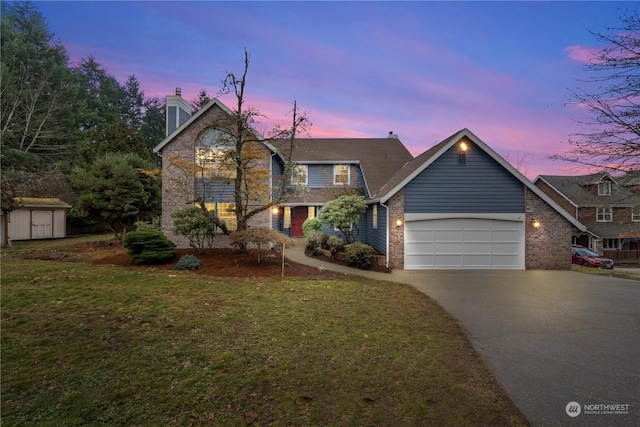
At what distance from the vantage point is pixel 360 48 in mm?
14109

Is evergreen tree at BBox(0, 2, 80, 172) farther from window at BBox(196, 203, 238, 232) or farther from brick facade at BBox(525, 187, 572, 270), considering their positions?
brick facade at BBox(525, 187, 572, 270)

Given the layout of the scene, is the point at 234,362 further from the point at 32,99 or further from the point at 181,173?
the point at 32,99

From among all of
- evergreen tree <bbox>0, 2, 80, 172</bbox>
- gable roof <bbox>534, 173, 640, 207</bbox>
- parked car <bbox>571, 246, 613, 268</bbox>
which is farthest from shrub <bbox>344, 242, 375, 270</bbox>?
→ evergreen tree <bbox>0, 2, 80, 172</bbox>

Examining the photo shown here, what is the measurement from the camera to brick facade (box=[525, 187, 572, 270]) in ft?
39.9

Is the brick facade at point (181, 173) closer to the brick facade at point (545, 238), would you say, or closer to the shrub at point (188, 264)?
the shrub at point (188, 264)

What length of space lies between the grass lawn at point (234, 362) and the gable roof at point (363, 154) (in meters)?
11.9

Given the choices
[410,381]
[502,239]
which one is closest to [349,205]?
[502,239]

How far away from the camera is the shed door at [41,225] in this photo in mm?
19195

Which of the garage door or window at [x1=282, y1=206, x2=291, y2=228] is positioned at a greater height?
window at [x1=282, y1=206, x2=291, y2=228]

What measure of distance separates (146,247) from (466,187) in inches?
521

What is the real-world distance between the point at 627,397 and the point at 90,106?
56851 mm

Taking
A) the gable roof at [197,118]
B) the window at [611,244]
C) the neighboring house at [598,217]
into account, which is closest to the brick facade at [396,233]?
the gable roof at [197,118]

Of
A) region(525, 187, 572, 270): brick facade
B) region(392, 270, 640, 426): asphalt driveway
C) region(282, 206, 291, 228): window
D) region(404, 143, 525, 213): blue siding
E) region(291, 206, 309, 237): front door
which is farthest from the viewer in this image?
region(291, 206, 309, 237): front door

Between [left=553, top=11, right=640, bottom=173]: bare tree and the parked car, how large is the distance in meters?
17.6
